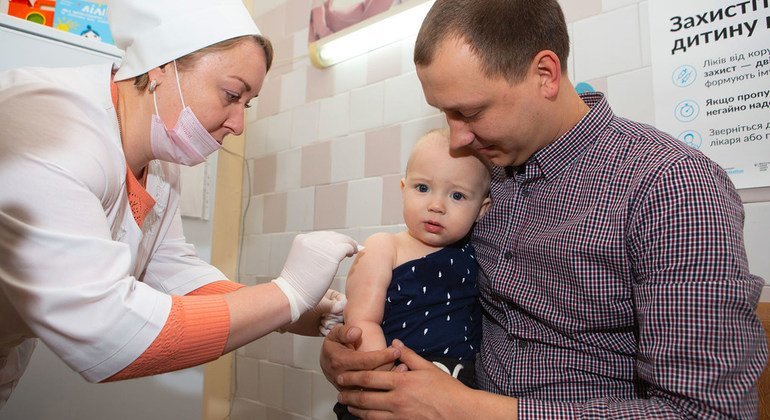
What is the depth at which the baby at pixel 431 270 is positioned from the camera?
1267 millimetres

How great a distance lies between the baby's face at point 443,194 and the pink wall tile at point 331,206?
94cm

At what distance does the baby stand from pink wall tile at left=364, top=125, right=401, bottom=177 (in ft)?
2.25

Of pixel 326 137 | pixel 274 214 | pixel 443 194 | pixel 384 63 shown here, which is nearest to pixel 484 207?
pixel 443 194

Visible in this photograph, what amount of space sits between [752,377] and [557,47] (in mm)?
734

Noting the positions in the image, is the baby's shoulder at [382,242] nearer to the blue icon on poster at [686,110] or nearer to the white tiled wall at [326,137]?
the white tiled wall at [326,137]

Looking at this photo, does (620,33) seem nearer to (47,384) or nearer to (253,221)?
(253,221)

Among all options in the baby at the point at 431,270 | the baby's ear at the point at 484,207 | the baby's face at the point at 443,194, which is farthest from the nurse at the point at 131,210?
the baby's ear at the point at 484,207

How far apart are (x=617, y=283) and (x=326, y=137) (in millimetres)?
1657

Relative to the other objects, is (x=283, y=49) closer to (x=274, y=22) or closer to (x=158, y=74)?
(x=274, y=22)

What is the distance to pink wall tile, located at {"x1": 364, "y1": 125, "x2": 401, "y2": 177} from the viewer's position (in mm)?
2074

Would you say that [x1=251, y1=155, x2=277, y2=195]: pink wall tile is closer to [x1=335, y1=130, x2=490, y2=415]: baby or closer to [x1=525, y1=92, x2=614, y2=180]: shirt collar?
[x1=335, y1=130, x2=490, y2=415]: baby

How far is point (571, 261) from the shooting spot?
1034 mm

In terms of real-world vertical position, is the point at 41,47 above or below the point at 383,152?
above

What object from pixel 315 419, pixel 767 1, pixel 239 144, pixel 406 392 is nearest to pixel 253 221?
pixel 239 144
